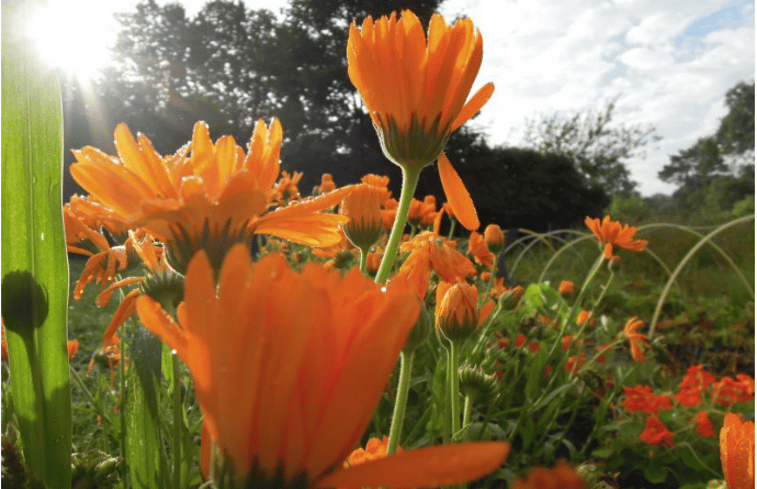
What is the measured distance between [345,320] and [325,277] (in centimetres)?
2

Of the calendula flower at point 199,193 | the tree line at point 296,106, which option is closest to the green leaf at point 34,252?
the calendula flower at point 199,193

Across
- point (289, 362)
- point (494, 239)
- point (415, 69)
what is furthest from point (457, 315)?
point (494, 239)

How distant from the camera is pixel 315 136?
404 inches

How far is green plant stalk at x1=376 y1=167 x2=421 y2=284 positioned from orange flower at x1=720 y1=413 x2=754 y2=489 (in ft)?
0.67

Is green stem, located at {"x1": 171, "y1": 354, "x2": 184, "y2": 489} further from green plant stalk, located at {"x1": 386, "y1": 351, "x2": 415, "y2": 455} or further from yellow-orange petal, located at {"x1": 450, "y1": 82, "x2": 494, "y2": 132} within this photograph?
yellow-orange petal, located at {"x1": 450, "y1": 82, "x2": 494, "y2": 132}

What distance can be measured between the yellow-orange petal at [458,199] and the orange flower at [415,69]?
29 mm

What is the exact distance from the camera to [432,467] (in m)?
0.15

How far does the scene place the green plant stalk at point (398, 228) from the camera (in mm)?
344

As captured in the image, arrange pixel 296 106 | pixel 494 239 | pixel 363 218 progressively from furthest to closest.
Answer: pixel 296 106 < pixel 494 239 < pixel 363 218

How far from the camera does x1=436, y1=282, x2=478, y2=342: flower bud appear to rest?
483mm

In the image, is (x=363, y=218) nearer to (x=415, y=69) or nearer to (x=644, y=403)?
(x=415, y=69)

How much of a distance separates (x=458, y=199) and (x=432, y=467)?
255 mm

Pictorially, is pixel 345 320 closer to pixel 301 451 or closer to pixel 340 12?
pixel 301 451

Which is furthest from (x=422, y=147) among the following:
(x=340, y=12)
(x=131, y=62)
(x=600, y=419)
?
(x=131, y=62)
